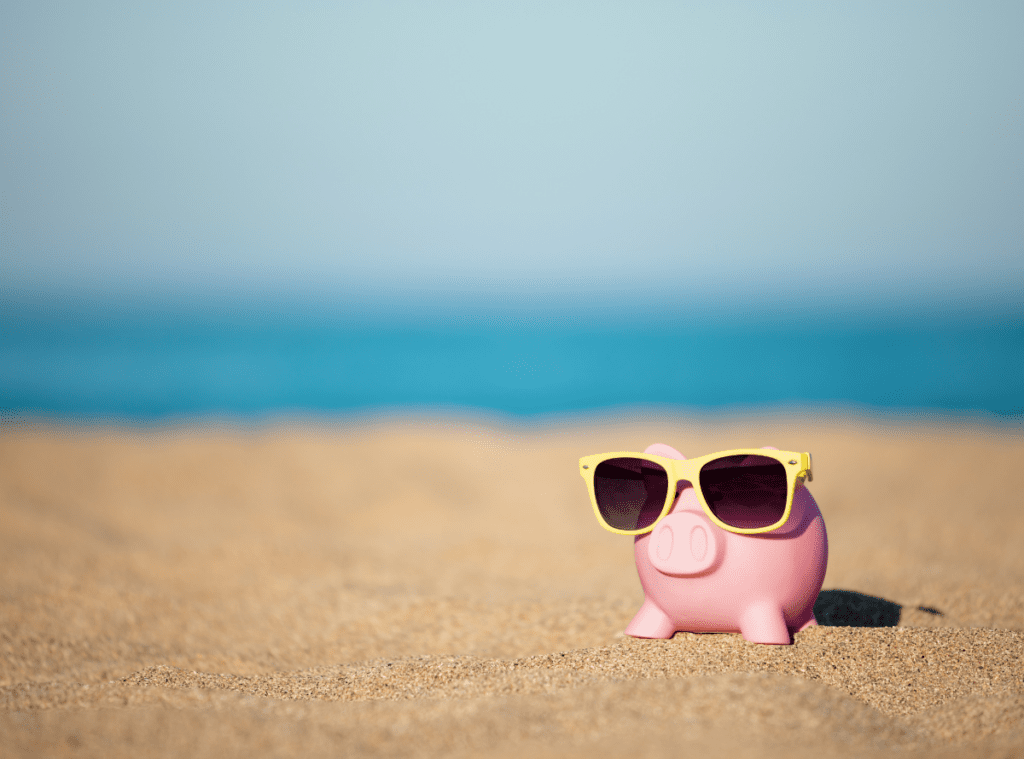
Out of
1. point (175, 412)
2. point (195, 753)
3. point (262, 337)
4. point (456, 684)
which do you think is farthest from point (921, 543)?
point (262, 337)

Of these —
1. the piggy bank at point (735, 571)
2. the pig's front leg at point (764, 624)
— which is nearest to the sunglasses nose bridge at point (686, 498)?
the piggy bank at point (735, 571)

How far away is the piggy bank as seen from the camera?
115 inches

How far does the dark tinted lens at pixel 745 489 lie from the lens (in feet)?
9.45

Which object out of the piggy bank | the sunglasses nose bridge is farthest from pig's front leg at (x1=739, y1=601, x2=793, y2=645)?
the sunglasses nose bridge

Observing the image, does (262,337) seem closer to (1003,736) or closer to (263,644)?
(263,644)

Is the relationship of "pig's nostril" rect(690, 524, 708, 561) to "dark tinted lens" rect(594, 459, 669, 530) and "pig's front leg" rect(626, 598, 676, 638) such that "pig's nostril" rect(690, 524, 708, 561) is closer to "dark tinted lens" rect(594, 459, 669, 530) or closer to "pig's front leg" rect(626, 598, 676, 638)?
"dark tinted lens" rect(594, 459, 669, 530)

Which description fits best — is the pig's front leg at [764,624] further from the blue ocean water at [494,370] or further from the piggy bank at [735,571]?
the blue ocean water at [494,370]

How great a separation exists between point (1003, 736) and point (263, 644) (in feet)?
10.0

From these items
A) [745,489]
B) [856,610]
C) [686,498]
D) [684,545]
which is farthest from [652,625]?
[856,610]

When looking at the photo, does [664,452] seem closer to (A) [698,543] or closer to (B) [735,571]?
(A) [698,543]

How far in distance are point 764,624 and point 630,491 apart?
2.16 ft

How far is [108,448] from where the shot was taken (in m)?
7.88

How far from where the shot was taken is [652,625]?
311cm

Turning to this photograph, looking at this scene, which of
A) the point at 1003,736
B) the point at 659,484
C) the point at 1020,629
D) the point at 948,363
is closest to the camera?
the point at 1003,736
